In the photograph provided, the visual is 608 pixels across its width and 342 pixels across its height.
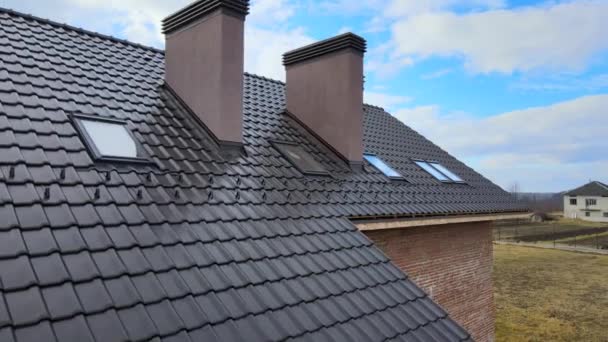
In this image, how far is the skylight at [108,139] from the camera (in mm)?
3867

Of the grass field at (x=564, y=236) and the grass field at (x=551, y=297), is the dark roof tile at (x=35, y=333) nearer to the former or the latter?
the grass field at (x=551, y=297)

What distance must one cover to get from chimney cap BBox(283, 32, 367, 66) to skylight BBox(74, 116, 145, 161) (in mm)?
4339

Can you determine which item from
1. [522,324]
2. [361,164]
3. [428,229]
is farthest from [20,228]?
[522,324]

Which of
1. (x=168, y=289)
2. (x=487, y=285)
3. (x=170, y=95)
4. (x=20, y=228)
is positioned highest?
(x=170, y=95)

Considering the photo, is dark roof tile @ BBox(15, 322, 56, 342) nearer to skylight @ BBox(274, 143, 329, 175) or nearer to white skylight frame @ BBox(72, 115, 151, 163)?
white skylight frame @ BBox(72, 115, 151, 163)

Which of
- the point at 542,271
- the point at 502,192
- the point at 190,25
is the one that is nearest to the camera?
the point at 190,25

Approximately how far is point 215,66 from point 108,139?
1866mm

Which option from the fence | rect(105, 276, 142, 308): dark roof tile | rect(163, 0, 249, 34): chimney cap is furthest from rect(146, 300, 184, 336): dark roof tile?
the fence

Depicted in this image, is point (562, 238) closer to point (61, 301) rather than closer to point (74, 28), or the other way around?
point (74, 28)

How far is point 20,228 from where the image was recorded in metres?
2.68

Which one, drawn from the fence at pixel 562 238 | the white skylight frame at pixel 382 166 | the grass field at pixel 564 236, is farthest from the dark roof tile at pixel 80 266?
the grass field at pixel 564 236

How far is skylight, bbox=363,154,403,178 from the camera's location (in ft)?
24.5

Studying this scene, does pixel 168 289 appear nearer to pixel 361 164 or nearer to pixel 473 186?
pixel 361 164

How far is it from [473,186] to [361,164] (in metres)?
3.86
